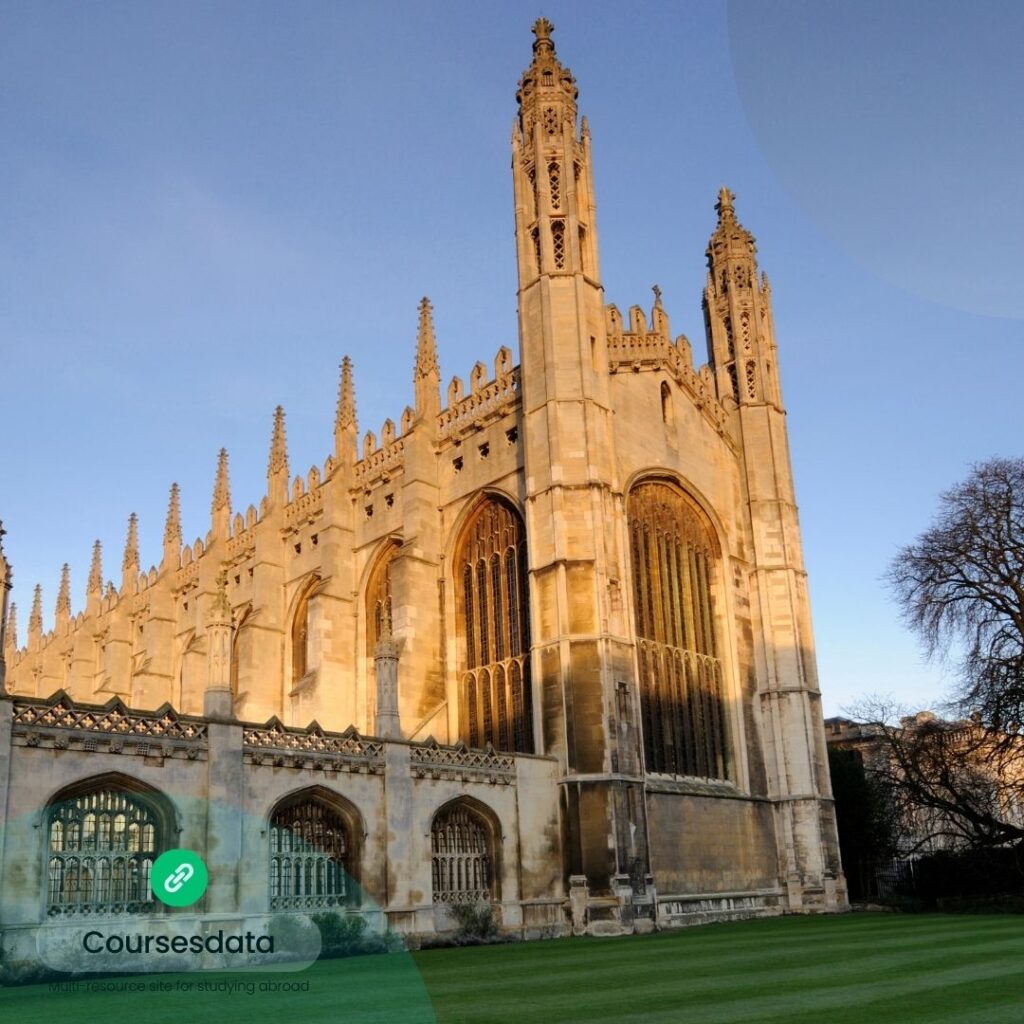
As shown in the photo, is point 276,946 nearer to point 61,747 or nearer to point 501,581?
point 61,747

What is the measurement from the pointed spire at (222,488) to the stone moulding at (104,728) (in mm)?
28932

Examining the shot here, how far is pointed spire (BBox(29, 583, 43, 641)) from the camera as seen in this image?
63225 millimetres

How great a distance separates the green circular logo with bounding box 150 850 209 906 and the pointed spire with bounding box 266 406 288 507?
2499cm

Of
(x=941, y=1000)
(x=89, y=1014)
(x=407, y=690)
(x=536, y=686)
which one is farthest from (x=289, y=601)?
(x=941, y=1000)

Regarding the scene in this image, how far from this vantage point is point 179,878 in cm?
1806

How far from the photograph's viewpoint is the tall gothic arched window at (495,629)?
30766mm

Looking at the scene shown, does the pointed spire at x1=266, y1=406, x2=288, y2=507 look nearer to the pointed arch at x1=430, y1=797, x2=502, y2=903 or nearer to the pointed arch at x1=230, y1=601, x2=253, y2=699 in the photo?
the pointed arch at x1=230, y1=601, x2=253, y2=699

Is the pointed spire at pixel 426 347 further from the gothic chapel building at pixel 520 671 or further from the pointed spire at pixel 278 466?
the pointed spire at pixel 278 466

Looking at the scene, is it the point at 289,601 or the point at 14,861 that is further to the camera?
the point at 289,601

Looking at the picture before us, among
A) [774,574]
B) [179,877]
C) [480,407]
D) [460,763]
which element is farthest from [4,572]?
[774,574]

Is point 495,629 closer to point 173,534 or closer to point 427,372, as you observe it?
point 427,372

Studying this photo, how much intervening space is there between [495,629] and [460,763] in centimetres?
832

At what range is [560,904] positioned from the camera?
2530 cm

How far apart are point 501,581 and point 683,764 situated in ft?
24.3
